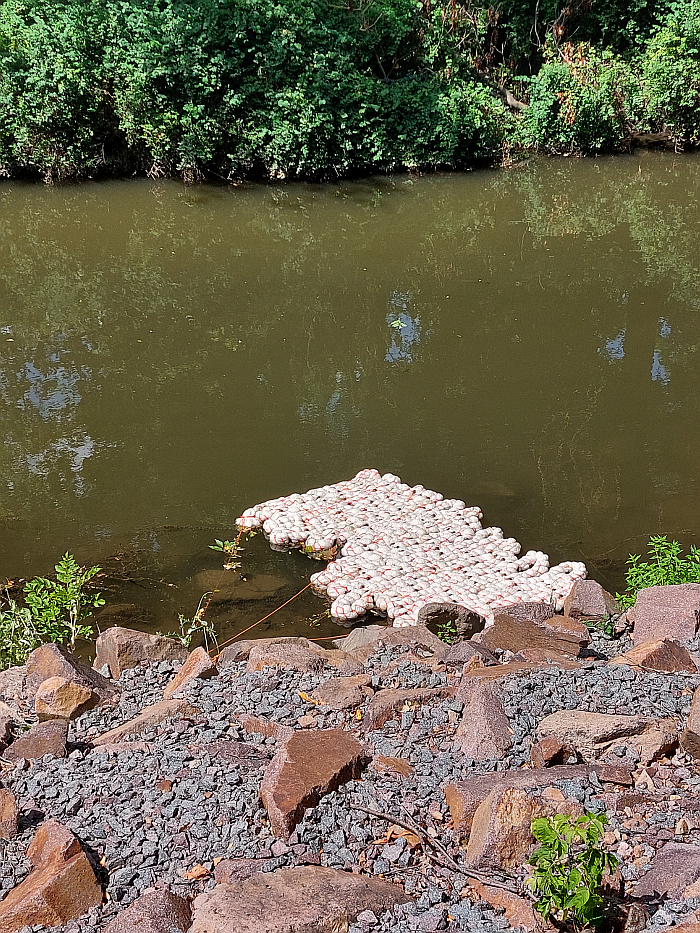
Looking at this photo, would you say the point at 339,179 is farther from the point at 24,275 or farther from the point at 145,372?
the point at 145,372

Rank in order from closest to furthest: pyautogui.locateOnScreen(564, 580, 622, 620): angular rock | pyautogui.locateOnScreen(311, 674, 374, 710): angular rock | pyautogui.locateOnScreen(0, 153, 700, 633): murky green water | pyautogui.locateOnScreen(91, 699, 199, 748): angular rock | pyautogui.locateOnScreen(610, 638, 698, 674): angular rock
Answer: pyautogui.locateOnScreen(91, 699, 199, 748): angular rock < pyautogui.locateOnScreen(311, 674, 374, 710): angular rock < pyautogui.locateOnScreen(610, 638, 698, 674): angular rock < pyautogui.locateOnScreen(564, 580, 622, 620): angular rock < pyautogui.locateOnScreen(0, 153, 700, 633): murky green water

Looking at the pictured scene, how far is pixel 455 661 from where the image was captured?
154 inches

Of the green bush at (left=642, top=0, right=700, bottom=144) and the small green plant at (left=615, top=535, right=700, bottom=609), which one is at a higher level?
the green bush at (left=642, top=0, right=700, bottom=144)

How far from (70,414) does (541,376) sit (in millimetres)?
4174

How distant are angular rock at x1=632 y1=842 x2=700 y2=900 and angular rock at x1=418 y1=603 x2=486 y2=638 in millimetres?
2377

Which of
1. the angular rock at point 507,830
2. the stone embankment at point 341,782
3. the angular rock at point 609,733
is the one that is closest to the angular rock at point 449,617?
the stone embankment at point 341,782

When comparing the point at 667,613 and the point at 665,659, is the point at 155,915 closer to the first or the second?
the point at 665,659

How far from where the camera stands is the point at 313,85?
14.2m

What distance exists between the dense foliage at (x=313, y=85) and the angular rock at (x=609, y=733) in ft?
41.7

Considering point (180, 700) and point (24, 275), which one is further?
point (24, 275)

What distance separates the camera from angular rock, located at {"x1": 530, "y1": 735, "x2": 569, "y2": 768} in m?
2.89

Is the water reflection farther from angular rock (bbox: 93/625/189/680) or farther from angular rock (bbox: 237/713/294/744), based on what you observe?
angular rock (bbox: 237/713/294/744)

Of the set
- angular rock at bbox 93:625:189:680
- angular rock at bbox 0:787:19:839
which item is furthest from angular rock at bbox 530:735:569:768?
angular rock at bbox 93:625:189:680

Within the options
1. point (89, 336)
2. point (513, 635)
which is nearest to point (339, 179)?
point (89, 336)
